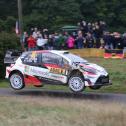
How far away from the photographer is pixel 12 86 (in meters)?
25.2

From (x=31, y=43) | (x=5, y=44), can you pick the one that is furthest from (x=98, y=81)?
(x=31, y=43)

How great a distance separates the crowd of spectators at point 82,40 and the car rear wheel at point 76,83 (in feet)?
51.1

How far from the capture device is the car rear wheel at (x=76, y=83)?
76.8 feet

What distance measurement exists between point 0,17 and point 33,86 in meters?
41.1

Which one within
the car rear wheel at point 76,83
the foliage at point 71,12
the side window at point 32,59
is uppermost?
the foliage at point 71,12

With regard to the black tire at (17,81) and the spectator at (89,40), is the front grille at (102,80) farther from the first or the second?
the spectator at (89,40)

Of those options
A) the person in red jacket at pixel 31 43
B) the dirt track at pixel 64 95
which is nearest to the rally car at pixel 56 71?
the dirt track at pixel 64 95

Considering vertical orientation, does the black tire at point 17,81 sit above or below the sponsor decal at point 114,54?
below

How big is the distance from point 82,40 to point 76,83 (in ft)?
A: 54.9

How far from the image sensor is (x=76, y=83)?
927 inches

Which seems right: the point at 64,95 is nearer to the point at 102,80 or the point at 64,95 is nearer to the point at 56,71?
the point at 56,71

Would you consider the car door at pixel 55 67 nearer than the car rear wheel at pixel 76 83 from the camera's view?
No

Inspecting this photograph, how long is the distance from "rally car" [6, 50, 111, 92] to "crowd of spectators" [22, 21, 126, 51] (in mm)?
14615

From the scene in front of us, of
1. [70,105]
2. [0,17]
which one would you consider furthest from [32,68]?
[0,17]
